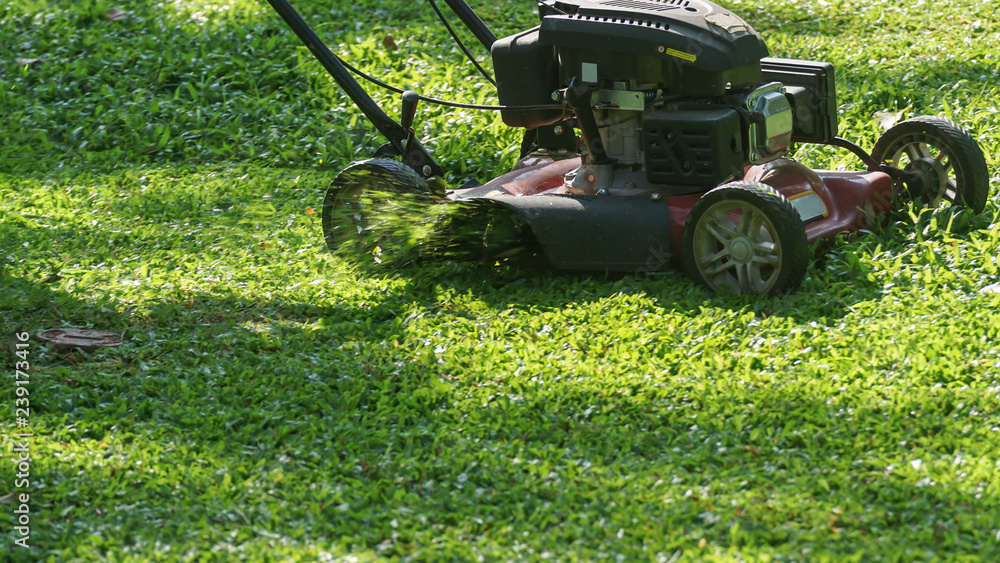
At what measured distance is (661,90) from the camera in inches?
197

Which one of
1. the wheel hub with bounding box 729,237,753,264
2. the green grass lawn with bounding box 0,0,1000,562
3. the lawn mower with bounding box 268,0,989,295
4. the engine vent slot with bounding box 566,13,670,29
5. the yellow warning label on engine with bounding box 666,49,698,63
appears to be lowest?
the green grass lawn with bounding box 0,0,1000,562

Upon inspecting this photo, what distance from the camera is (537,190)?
561 cm

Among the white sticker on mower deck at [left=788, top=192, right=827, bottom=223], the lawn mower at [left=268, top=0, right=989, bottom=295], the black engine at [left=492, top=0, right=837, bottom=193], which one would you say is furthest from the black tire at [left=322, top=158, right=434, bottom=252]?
the white sticker on mower deck at [left=788, top=192, right=827, bottom=223]

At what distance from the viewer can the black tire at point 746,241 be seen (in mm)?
4371

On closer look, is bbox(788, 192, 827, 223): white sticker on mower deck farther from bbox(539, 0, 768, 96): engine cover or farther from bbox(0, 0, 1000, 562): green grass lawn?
bbox(539, 0, 768, 96): engine cover

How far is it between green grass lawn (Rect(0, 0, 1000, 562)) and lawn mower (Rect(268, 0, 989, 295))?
0.16 m

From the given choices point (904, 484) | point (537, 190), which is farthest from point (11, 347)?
point (904, 484)

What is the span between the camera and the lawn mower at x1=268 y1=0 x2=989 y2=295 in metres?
4.64

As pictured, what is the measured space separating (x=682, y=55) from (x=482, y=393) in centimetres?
171

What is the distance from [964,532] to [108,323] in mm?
Result: 3471

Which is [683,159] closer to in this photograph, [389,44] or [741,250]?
[741,250]

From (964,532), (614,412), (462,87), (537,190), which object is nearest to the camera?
(964,532)

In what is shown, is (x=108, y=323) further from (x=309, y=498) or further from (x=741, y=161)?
(x=741, y=161)
